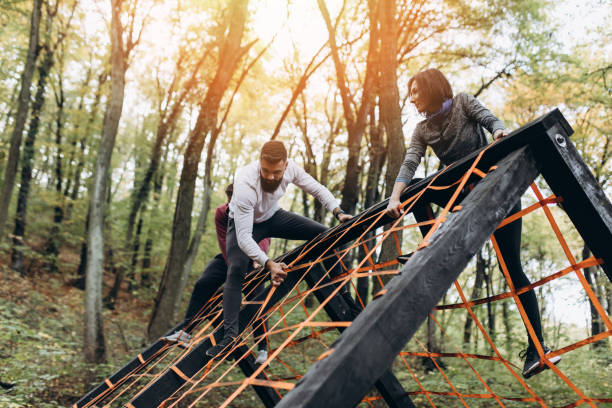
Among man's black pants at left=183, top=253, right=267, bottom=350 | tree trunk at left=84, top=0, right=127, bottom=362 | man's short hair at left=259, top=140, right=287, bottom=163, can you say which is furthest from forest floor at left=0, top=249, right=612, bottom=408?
man's short hair at left=259, top=140, right=287, bottom=163

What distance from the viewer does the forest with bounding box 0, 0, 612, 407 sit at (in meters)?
5.43

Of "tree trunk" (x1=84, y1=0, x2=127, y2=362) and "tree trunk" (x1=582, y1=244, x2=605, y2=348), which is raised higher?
"tree trunk" (x1=84, y1=0, x2=127, y2=362)

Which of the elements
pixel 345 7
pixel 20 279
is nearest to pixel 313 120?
pixel 345 7

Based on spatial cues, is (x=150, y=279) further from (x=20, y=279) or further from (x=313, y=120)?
(x=313, y=120)

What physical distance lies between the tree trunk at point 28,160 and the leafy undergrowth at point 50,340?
1072 mm

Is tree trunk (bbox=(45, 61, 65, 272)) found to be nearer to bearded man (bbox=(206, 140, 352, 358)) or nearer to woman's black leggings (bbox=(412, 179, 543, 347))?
bearded man (bbox=(206, 140, 352, 358))

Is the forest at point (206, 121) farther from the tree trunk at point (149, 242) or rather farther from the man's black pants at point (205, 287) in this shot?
the man's black pants at point (205, 287)

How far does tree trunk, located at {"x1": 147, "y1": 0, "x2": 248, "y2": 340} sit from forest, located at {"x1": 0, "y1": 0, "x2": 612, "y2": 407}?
23 mm

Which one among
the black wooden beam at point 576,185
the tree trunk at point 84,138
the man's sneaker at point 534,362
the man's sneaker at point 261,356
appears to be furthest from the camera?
the tree trunk at point 84,138

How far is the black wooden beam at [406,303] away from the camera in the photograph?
75 centimetres

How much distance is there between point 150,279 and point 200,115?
9199 millimetres

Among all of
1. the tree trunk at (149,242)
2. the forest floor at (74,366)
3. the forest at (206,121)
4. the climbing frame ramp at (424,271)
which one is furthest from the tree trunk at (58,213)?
the climbing frame ramp at (424,271)

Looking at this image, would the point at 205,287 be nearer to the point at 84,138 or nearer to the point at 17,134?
the point at 17,134

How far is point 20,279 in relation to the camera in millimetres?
9406
